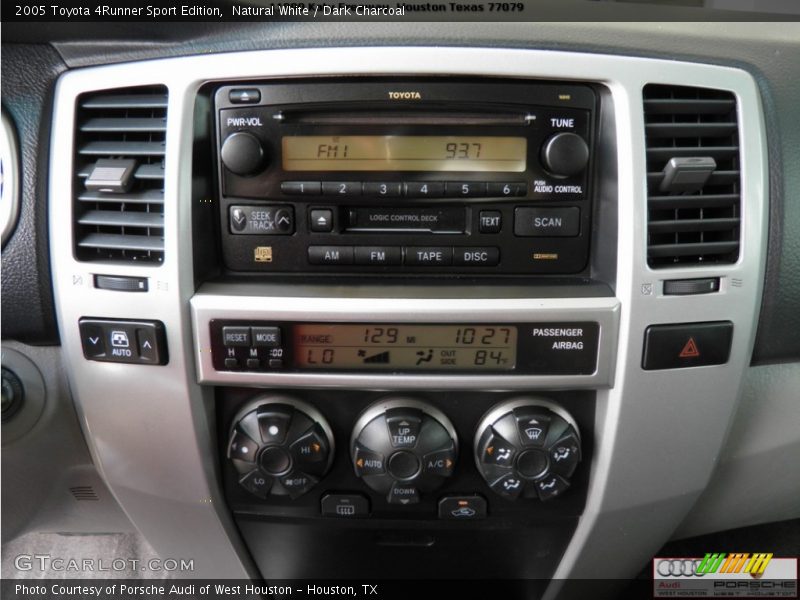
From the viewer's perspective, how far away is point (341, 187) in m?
0.83

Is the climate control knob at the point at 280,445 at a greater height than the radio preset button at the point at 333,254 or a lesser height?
lesser

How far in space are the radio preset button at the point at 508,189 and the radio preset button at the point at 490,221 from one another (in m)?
0.03

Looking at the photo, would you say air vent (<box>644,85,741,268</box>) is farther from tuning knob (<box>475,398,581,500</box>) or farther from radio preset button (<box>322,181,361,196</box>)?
radio preset button (<box>322,181,361,196</box>)

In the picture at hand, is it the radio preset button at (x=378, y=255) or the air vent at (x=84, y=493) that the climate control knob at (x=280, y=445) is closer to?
the radio preset button at (x=378, y=255)

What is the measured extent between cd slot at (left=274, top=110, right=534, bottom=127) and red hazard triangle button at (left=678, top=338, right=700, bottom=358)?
40 centimetres

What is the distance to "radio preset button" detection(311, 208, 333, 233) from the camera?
85 cm

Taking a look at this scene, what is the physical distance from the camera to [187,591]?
48.5 inches

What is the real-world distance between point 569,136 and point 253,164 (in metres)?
0.45

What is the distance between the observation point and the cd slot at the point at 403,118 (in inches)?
32.4

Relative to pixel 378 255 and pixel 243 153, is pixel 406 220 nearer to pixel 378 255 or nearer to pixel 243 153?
pixel 378 255
